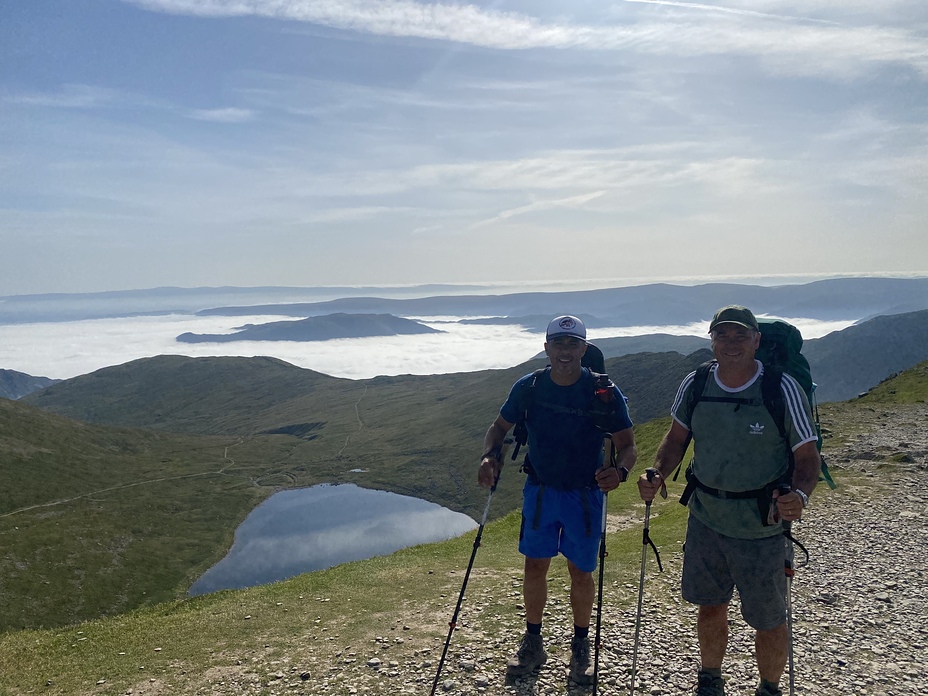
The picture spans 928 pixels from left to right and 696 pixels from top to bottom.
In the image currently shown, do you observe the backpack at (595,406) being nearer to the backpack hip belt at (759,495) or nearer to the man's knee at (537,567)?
the man's knee at (537,567)

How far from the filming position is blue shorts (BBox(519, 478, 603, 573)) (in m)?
9.26

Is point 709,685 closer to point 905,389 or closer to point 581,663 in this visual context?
point 581,663

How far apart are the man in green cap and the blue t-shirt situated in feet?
4.25

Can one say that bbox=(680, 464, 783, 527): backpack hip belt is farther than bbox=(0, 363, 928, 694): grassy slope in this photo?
No

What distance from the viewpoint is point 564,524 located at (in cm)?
944

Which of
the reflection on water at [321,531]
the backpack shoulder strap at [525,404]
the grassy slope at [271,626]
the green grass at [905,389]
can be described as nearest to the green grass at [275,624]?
the grassy slope at [271,626]

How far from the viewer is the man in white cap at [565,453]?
9.19 meters

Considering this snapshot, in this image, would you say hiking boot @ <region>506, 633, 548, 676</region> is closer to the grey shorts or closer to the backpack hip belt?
the grey shorts

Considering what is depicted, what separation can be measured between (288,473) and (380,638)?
615ft

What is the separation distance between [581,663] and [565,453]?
3942mm

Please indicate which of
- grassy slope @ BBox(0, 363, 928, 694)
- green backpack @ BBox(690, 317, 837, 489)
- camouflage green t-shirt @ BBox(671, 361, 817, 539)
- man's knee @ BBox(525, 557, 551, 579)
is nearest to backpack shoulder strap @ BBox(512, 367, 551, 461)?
man's knee @ BBox(525, 557, 551, 579)

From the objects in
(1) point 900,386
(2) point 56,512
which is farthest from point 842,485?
(2) point 56,512

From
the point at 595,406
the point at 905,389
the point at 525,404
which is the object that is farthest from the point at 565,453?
the point at 905,389

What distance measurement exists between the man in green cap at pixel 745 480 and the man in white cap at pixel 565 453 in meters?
1.29
